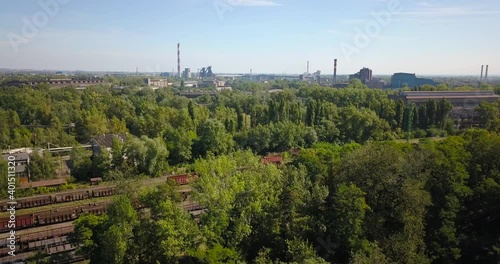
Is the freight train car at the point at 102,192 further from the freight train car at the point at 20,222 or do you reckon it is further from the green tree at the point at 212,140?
the green tree at the point at 212,140

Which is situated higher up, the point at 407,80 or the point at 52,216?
the point at 407,80

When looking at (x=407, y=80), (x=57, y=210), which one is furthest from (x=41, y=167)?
(x=407, y=80)

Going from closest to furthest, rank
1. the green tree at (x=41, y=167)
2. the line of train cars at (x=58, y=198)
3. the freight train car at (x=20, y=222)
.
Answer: the freight train car at (x=20, y=222) → the line of train cars at (x=58, y=198) → the green tree at (x=41, y=167)

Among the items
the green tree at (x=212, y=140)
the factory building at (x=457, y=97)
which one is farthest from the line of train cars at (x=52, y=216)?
the factory building at (x=457, y=97)

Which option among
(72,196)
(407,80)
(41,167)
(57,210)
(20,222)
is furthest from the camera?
(407,80)

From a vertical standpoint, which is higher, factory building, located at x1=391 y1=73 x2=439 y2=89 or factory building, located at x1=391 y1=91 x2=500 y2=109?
factory building, located at x1=391 y1=73 x2=439 y2=89

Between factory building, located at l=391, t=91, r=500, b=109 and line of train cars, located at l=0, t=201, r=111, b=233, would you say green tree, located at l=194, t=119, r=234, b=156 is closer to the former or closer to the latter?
line of train cars, located at l=0, t=201, r=111, b=233

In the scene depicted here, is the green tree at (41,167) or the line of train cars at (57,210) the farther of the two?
the green tree at (41,167)

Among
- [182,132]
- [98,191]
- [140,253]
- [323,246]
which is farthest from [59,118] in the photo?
[323,246]

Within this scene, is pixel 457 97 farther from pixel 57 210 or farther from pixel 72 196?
pixel 57 210

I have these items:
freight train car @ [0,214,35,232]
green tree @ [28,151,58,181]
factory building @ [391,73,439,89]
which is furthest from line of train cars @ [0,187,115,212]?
factory building @ [391,73,439,89]

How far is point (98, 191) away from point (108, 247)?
10102mm

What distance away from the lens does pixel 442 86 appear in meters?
62.2

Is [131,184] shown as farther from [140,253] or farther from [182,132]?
[182,132]
